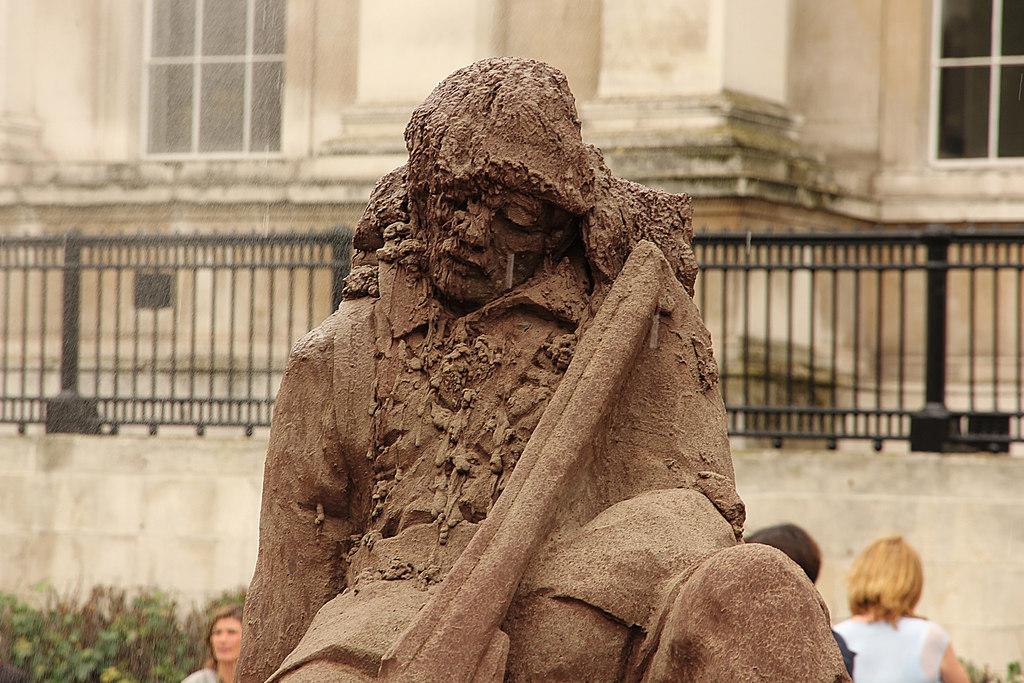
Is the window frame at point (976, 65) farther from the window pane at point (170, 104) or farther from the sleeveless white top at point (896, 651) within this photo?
the sleeveless white top at point (896, 651)

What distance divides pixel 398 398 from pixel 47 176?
29.3ft

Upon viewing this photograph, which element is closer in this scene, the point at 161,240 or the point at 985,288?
the point at 161,240

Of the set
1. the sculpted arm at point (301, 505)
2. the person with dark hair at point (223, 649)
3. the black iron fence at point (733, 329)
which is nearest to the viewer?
the sculpted arm at point (301, 505)

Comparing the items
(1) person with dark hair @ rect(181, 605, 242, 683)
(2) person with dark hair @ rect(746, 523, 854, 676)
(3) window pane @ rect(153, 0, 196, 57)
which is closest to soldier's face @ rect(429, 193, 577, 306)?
(2) person with dark hair @ rect(746, 523, 854, 676)

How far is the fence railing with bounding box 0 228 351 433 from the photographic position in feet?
28.3

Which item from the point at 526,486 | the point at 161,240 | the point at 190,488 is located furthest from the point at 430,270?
the point at 161,240

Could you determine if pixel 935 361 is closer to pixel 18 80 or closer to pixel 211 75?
pixel 211 75

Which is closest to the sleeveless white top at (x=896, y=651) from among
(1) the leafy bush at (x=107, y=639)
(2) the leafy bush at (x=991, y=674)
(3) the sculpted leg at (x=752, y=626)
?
(2) the leafy bush at (x=991, y=674)

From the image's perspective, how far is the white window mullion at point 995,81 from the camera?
10.7m

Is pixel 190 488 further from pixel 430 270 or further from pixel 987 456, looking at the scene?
pixel 430 270

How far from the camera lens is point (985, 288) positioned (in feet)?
32.7

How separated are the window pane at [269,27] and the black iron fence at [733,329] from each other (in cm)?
221

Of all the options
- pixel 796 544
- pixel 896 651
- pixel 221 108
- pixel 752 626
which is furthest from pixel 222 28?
pixel 752 626

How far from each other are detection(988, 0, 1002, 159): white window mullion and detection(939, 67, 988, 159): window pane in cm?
4
